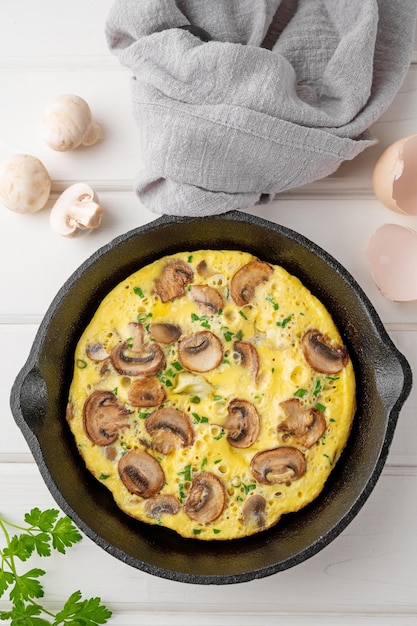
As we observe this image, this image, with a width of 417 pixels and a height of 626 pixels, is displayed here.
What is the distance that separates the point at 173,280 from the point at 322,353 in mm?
500

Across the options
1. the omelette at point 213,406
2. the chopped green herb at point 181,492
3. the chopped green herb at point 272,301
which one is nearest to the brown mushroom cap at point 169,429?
the omelette at point 213,406

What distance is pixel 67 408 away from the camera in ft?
7.13

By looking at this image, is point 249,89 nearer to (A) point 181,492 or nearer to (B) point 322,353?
(B) point 322,353

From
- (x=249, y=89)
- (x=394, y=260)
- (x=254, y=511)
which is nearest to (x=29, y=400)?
(x=254, y=511)

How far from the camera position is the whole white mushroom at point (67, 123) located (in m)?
2.26

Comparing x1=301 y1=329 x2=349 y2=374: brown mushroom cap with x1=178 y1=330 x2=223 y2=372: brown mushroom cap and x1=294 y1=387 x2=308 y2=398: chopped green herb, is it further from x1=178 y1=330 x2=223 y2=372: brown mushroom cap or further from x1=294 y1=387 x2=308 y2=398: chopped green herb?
x1=178 y1=330 x2=223 y2=372: brown mushroom cap

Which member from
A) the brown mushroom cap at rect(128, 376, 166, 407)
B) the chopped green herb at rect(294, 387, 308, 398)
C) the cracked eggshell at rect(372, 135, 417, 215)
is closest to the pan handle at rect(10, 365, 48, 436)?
the brown mushroom cap at rect(128, 376, 166, 407)

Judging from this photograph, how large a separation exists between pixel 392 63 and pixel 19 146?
124cm

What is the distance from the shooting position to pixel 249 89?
6.73 feet

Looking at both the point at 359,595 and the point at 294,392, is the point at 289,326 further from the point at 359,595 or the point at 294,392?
the point at 359,595

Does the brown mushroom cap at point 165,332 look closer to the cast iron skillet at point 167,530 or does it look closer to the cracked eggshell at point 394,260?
the cast iron skillet at point 167,530

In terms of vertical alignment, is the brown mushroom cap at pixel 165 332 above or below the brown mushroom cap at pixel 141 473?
above

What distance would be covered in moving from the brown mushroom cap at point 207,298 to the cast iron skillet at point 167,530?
6.7 inches

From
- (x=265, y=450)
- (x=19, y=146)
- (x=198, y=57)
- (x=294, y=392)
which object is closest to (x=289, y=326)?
(x=294, y=392)
